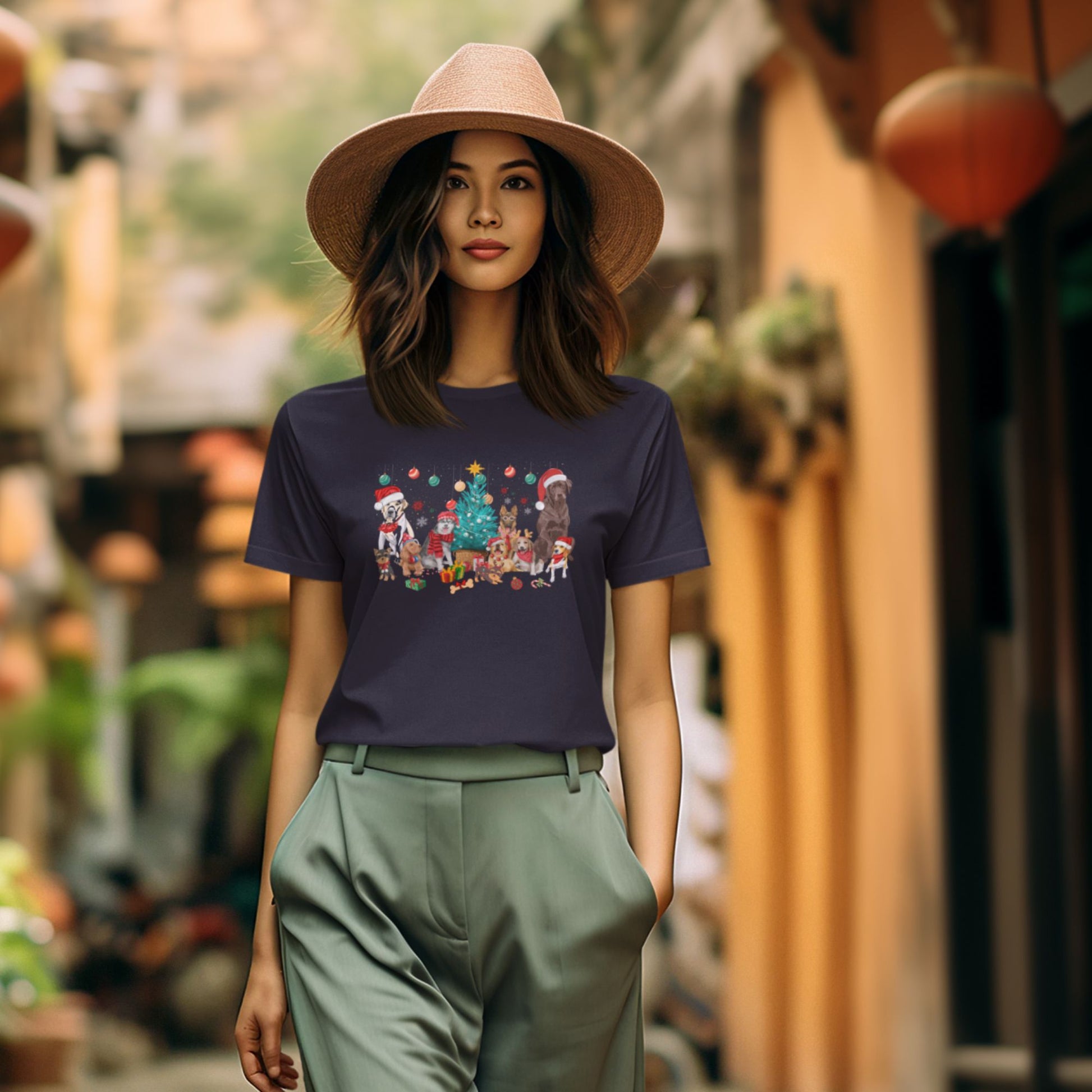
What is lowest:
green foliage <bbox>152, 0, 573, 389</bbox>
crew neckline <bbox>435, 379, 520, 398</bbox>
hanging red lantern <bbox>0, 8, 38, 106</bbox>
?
crew neckline <bbox>435, 379, 520, 398</bbox>

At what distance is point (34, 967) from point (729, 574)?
11.3 feet

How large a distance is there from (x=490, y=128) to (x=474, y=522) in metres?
0.51

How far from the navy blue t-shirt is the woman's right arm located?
0.04 meters

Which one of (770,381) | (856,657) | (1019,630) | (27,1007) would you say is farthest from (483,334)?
(27,1007)

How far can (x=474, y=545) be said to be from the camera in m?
Answer: 2.26

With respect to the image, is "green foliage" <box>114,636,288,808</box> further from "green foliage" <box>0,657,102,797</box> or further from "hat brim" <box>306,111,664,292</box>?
"hat brim" <box>306,111,664,292</box>

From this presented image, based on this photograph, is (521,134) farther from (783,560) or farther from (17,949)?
(783,560)

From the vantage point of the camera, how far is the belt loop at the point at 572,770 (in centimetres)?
221

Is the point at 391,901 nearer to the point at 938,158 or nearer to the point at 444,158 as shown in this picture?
the point at 444,158

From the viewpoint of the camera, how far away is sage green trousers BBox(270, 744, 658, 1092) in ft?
7.02

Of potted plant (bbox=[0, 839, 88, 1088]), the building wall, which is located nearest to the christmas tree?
the building wall

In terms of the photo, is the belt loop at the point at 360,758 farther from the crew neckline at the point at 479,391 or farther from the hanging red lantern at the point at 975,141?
the hanging red lantern at the point at 975,141

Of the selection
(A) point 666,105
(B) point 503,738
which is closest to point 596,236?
(B) point 503,738

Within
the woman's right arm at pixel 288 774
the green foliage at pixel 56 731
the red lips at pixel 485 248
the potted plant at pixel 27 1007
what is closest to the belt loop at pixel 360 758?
the woman's right arm at pixel 288 774
